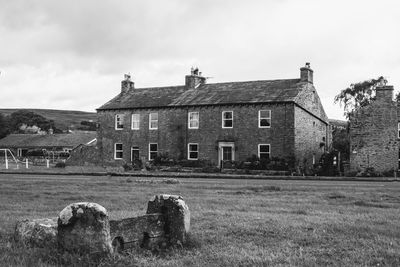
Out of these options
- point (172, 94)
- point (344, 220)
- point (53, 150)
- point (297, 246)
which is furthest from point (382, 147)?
point (53, 150)

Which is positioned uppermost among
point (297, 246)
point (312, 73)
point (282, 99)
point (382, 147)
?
point (312, 73)

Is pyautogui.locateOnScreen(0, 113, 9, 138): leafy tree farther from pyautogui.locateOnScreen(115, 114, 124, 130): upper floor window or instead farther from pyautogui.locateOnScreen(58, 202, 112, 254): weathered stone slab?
pyautogui.locateOnScreen(58, 202, 112, 254): weathered stone slab

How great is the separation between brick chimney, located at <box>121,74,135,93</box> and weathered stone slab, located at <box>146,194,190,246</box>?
44915 mm

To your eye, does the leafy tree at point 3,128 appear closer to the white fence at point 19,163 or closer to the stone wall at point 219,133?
the white fence at point 19,163

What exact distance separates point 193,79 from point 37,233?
41.4 metres

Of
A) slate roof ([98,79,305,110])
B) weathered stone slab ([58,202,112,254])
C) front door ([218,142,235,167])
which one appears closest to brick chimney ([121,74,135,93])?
slate roof ([98,79,305,110])

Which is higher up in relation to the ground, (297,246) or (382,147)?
(382,147)

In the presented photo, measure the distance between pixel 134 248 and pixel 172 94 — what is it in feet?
135

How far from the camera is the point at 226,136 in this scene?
143 ft

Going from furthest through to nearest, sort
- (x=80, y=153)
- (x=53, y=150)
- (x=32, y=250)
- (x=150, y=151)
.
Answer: (x=53, y=150) → (x=80, y=153) → (x=150, y=151) → (x=32, y=250)

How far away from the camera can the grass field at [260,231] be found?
276 inches

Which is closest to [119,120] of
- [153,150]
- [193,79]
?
[153,150]

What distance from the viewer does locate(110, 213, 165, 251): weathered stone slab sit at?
7441 millimetres

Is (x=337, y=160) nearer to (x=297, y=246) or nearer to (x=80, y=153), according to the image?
(x=80, y=153)
